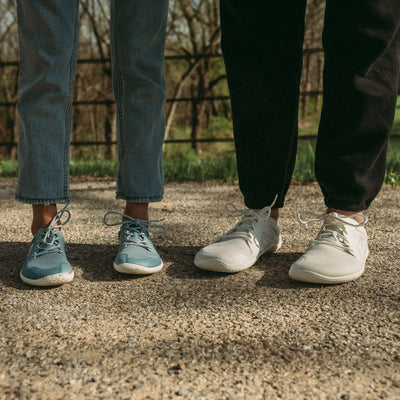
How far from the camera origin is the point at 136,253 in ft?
4.52

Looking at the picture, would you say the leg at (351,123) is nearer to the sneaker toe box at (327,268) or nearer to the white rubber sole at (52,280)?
the sneaker toe box at (327,268)

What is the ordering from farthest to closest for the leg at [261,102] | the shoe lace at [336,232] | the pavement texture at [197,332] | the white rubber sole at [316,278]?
the leg at [261,102] → the shoe lace at [336,232] → the white rubber sole at [316,278] → the pavement texture at [197,332]

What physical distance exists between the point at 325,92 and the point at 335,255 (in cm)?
49

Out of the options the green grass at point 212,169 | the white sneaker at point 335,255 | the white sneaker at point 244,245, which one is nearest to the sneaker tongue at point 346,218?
the white sneaker at point 335,255

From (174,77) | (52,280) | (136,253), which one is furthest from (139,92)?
(174,77)

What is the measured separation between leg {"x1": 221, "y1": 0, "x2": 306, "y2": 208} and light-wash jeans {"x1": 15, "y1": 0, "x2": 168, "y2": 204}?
24 centimetres

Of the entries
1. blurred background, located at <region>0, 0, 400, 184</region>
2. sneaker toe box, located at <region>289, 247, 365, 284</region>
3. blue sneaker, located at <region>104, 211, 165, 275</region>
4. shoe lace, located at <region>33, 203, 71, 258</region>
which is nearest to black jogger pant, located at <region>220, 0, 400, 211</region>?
sneaker toe box, located at <region>289, 247, 365, 284</region>

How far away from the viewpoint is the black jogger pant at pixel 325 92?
132cm

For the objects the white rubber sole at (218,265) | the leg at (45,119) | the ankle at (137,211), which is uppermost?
the leg at (45,119)

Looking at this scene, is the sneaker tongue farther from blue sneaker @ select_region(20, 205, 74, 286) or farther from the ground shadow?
blue sneaker @ select_region(20, 205, 74, 286)

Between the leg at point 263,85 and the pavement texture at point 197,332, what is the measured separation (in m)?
0.29

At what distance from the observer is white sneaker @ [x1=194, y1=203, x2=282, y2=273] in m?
1.37

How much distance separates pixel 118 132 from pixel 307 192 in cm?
162

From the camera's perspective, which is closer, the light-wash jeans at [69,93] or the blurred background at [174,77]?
the light-wash jeans at [69,93]
